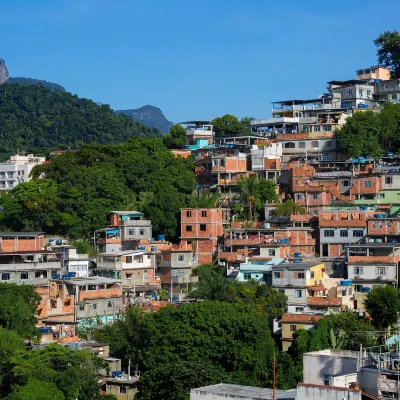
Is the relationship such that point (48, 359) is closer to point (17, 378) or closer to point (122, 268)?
point (17, 378)

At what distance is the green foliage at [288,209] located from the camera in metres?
39.4

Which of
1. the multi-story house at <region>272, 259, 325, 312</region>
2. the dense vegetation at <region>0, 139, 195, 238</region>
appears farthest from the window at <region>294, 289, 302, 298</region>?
the dense vegetation at <region>0, 139, 195, 238</region>

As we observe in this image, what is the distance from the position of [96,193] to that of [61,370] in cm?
1714

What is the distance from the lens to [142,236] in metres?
40.3

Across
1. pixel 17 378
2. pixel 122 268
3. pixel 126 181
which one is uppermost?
pixel 126 181

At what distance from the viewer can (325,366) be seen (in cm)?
2083

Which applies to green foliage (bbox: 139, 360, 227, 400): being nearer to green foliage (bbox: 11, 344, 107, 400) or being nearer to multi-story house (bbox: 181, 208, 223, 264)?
green foliage (bbox: 11, 344, 107, 400)

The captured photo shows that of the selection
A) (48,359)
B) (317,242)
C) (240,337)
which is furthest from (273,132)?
(48,359)

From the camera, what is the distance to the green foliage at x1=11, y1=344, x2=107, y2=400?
81.9 ft

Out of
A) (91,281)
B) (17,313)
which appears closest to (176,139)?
(91,281)

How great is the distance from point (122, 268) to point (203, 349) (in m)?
10.00

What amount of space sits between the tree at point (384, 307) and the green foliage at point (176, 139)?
2180 centimetres

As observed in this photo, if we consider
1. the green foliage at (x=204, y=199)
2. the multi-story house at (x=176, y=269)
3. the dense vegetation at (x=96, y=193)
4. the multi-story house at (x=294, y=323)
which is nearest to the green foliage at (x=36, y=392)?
the multi-story house at (x=294, y=323)

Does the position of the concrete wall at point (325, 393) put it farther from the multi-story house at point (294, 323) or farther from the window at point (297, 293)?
the window at point (297, 293)
